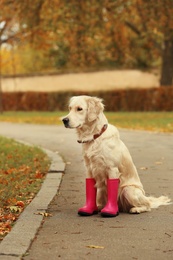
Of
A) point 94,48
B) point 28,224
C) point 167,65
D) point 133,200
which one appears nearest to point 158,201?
point 133,200

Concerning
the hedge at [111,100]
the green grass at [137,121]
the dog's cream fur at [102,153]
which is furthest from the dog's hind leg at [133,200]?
the hedge at [111,100]

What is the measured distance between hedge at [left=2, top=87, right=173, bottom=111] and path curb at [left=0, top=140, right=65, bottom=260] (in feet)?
91.5

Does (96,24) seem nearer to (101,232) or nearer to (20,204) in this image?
(20,204)

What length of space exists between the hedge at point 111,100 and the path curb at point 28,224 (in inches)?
1097

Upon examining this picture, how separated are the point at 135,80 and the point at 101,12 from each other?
15612 mm

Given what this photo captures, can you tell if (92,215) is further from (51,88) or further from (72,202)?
(51,88)

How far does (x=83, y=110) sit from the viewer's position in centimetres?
652

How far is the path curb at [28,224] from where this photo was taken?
17.0 feet

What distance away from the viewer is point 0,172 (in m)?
10.3

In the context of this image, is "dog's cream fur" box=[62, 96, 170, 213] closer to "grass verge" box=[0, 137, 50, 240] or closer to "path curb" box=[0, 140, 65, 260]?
"path curb" box=[0, 140, 65, 260]

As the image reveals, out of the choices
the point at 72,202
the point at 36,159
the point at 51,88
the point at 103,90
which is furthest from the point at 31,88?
the point at 72,202

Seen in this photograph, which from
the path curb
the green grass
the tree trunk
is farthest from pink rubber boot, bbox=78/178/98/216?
the tree trunk

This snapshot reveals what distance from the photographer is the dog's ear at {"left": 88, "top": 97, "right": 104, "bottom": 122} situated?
6.53m

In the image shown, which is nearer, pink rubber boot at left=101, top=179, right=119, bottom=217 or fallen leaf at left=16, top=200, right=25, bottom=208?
pink rubber boot at left=101, top=179, right=119, bottom=217
